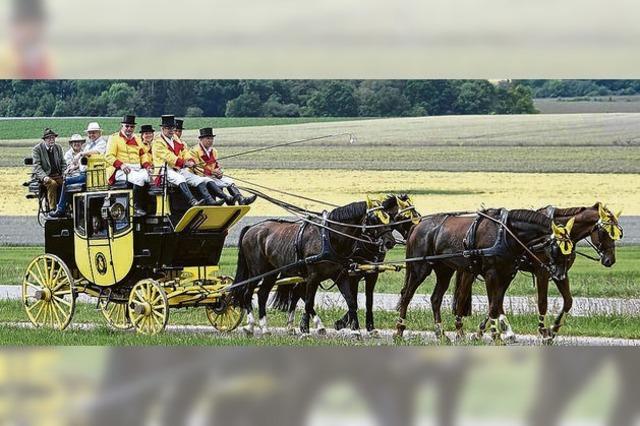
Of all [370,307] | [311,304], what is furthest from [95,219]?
[370,307]

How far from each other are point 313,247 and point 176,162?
153 centimetres

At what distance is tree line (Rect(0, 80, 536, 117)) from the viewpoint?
13.8 metres

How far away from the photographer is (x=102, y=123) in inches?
591

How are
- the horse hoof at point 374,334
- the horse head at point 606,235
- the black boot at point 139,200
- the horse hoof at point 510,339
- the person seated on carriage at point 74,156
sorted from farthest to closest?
the person seated on carriage at point 74,156 → the black boot at point 139,200 → the horse hoof at point 374,334 → the horse head at point 606,235 → the horse hoof at point 510,339

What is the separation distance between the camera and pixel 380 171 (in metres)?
19.2

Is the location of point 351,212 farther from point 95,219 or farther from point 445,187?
point 445,187

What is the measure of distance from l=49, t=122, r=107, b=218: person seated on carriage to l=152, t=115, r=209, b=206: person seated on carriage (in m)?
0.75

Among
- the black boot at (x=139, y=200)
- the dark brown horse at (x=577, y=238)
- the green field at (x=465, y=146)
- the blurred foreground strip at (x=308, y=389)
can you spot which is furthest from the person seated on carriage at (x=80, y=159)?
the blurred foreground strip at (x=308, y=389)

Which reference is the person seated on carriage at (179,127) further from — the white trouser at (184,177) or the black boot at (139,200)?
the black boot at (139,200)

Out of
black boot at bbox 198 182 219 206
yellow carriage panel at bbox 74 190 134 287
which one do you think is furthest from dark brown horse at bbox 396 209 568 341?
yellow carriage panel at bbox 74 190 134 287

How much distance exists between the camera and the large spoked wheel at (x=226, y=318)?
15258 millimetres

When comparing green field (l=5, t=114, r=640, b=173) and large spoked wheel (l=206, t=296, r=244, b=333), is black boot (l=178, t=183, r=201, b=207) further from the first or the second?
green field (l=5, t=114, r=640, b=173)

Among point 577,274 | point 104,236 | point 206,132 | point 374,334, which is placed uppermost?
point 206,132

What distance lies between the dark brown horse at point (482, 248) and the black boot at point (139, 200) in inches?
103
